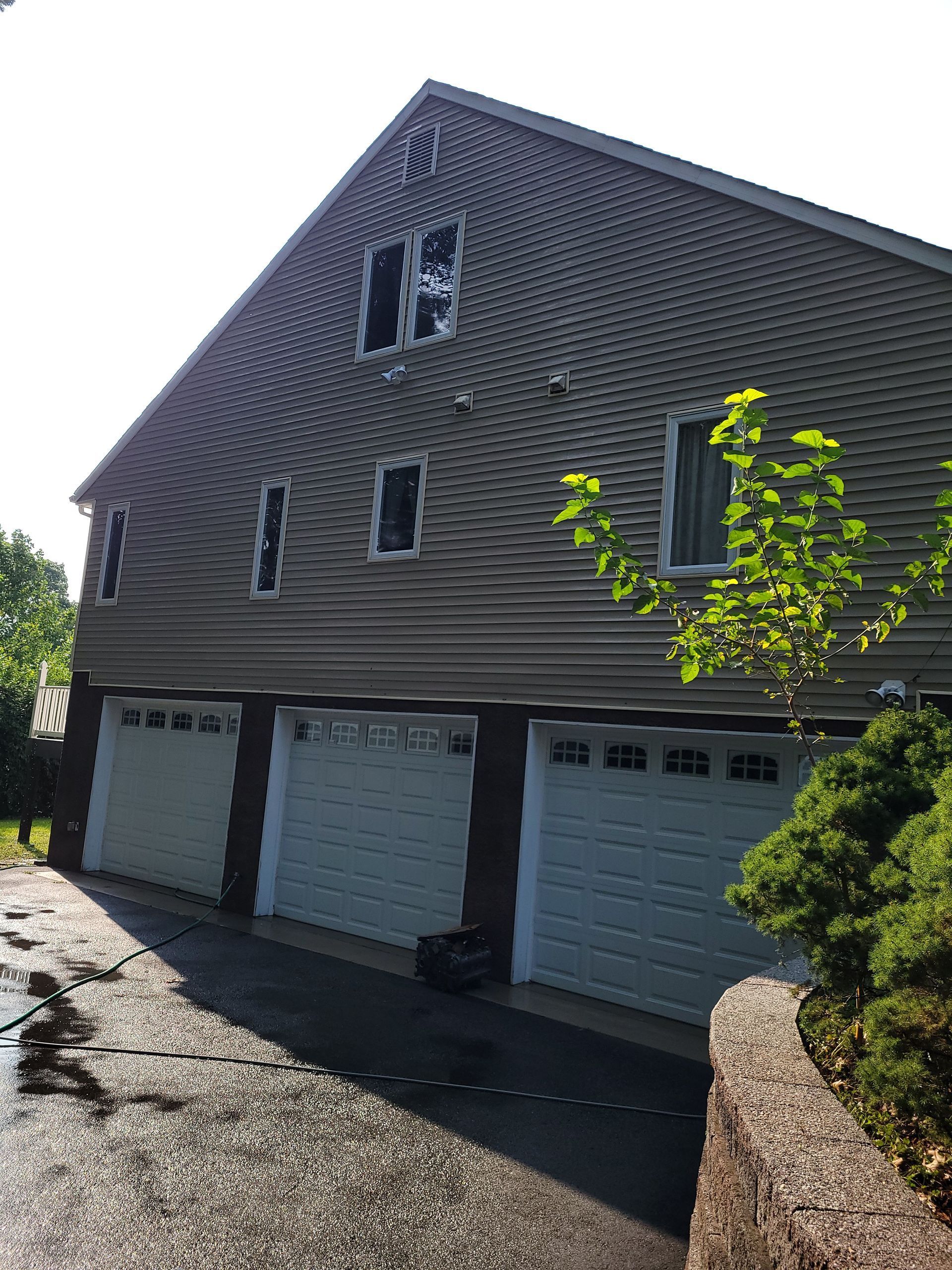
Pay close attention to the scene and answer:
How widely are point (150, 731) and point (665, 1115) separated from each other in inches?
407

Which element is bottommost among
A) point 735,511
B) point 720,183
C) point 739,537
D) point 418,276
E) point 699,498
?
point 739,537

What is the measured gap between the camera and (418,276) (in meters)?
10.9

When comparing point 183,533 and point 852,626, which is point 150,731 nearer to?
point 183,533

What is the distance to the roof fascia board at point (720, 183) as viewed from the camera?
6988mm

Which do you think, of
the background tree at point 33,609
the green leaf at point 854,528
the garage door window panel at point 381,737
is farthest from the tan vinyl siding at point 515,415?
the background tree at point 33,609

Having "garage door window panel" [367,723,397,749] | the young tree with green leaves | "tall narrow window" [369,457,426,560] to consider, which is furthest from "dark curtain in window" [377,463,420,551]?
the young tree with green leaves

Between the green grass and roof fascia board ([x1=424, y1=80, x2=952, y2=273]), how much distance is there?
13.3 m

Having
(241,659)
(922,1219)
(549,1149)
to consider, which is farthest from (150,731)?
(922,1219)

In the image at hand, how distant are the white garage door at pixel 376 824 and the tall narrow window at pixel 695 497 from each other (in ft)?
10.0

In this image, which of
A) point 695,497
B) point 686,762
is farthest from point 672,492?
point 686,762

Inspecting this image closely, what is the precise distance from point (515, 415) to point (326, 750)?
475 cm

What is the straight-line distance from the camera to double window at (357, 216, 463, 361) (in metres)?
10.5

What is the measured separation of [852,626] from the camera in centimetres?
706

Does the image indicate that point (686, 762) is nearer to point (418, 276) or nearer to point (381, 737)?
point (381, 737)
